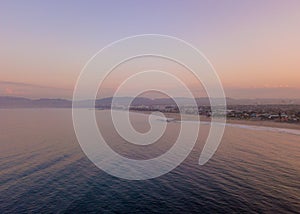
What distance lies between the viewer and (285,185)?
2761 centimetres

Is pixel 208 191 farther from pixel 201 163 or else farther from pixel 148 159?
pixel 148 159

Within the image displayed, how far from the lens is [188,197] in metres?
24.3

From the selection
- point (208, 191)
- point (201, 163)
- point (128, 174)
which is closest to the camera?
point (208, 191)

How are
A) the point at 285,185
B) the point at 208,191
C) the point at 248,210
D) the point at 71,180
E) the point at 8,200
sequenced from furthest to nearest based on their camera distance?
1. the point at 71,180
2. the point at 285,185
3. the point at 208,191
4. the point at 8,200
5. the point at 248,210

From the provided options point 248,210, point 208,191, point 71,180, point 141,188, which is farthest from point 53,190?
point 248,210

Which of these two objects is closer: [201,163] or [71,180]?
[71,180]

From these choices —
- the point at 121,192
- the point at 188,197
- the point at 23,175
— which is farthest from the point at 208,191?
the point at 23,175

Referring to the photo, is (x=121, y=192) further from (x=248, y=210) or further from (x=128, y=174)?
(x=248, y=210)

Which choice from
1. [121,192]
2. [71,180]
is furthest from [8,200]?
[121,192]

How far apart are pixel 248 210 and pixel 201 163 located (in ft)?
55.8

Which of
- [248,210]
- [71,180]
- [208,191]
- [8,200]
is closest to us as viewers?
[248,210]

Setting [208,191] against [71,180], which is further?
[71,180]

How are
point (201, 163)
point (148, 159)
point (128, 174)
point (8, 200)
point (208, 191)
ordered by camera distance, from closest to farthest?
point (8, 200)
point (208, 191)
point (128, 174)
point (201, 163)
point (148, 159)

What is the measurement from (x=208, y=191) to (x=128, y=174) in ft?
40.0
